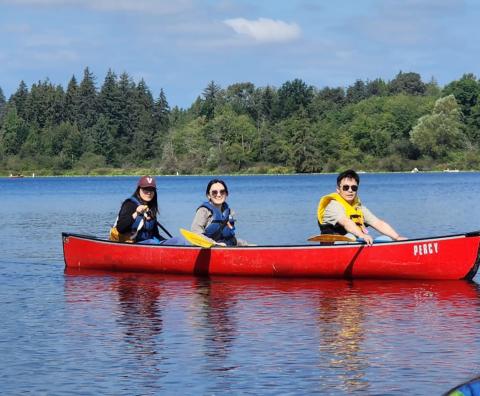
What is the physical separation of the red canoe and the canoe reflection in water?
155 mm

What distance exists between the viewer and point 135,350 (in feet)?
33.9

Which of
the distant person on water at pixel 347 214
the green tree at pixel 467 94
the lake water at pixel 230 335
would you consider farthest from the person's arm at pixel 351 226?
the green tree at pixel 467 94

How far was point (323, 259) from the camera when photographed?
49.3 ft

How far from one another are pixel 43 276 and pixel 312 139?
10099 centimetres

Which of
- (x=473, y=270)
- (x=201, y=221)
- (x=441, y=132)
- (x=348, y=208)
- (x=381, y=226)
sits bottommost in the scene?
(x=473, y=270)

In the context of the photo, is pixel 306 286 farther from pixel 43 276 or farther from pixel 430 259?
pixel 43 276

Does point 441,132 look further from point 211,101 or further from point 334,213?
point 334,213

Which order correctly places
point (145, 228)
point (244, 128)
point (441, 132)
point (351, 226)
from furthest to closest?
point (244, 128) → point (441, 132) → point (145, 228) → point (351, 226)

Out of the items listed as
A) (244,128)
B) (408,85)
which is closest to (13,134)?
(244,128)

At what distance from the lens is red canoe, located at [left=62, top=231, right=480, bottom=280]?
14562mm

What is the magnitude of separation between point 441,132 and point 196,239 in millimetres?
94787

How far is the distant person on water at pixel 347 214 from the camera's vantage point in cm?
1458

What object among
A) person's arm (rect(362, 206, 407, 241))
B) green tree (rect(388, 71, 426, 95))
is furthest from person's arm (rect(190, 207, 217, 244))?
green tree (rect(388, 71, 426, 95))

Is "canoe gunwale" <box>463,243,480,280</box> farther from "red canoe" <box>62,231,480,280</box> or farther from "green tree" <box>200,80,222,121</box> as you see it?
"green tree" <box>200,80,222,121</box>
